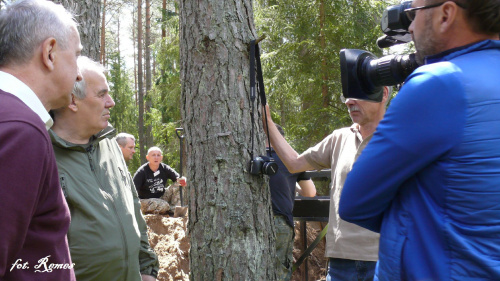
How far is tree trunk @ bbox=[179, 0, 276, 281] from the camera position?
2.69 metres

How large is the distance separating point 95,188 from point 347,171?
1484mm

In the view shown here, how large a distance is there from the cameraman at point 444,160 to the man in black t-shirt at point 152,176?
7111 mm

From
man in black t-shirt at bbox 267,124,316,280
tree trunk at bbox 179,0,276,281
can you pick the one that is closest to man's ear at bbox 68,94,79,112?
tree trunk at bbox 179,0,276,281

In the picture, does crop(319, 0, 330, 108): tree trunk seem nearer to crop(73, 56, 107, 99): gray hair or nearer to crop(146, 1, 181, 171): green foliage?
crop(146, 1, 181, 171): green foliage

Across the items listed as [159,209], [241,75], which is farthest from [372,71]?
[159,209]

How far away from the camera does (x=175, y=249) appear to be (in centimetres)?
703

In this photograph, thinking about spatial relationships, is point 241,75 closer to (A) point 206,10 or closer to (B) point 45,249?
(A) point 206,10

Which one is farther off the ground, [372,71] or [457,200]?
[372,71]

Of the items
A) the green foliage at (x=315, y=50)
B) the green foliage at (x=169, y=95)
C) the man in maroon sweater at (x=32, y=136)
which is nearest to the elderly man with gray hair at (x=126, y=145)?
the green foliage at (x=315, y=50)

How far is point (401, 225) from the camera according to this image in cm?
138

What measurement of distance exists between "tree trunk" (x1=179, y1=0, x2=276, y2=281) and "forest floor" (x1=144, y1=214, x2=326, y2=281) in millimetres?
3890

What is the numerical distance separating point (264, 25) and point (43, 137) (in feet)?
37.3

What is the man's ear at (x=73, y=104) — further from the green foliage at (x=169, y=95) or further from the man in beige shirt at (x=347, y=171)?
the green foliage at (x=169, y=95)

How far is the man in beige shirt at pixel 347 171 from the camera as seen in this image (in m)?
2.86
